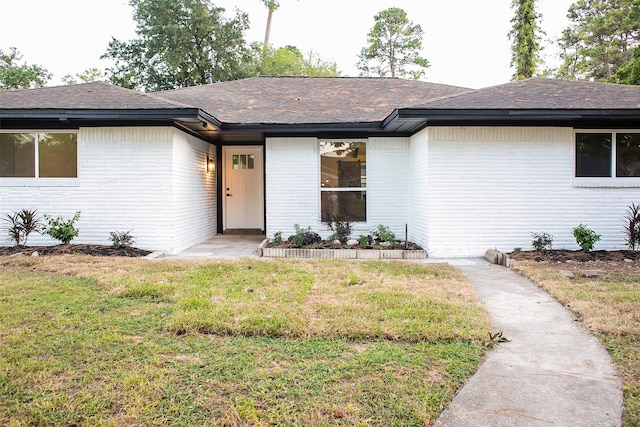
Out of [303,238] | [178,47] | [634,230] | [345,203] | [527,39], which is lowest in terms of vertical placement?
[303,238]

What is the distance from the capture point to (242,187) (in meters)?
12.4

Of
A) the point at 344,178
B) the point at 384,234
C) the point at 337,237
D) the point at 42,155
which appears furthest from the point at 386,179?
the point at 42,155

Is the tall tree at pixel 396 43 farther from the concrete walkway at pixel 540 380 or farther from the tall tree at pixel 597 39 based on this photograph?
the concrete walkway at pixel 540 380

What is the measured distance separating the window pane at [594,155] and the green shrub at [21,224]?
33.3 ft

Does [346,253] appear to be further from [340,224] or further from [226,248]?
[226,248]

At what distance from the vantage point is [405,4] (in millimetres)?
32781

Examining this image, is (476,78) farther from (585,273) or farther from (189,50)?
(585,273)

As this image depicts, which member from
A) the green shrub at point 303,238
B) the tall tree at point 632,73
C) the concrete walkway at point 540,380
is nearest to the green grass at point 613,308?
the concrete walkway at point 540,380

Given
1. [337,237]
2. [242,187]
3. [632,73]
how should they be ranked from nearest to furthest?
[337,237] < [242,187] < [632,73]

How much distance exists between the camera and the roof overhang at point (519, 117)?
24.6ft

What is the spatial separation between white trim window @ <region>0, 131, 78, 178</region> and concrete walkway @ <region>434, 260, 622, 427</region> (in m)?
7.99

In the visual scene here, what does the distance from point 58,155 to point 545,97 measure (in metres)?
9.22

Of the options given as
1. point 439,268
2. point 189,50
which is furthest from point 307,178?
point 189,50

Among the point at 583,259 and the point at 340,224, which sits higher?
the point at 340,224
